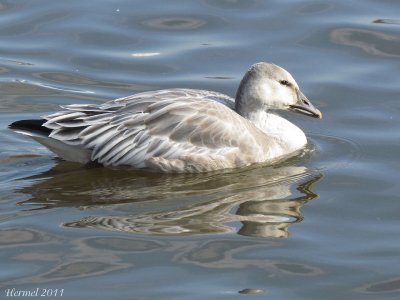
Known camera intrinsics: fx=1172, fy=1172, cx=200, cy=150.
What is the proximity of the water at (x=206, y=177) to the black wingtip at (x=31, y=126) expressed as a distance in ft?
1.44

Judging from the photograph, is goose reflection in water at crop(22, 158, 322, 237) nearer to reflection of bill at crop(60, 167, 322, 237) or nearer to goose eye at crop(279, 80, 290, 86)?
reflection of bill at crop(60, 167, 322, 237)

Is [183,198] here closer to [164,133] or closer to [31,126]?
[164,133]

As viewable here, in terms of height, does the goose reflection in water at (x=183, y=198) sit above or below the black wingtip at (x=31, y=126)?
below

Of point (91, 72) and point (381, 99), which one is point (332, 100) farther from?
point (91, 72)

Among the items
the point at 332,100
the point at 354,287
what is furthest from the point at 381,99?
the point at 354,287

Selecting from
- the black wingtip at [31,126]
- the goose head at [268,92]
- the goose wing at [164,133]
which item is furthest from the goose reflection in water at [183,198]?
the goose head at [268,92]

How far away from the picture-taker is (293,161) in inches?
472

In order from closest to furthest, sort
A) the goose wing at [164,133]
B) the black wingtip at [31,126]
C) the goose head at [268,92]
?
the black wingtip at [31,126] → the goose wing at [164,133] → the goose head at [268,92]

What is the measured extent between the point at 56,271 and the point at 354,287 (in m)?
2.31

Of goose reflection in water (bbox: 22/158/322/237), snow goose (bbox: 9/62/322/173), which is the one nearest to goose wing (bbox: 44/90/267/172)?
snow goose (bbox: 9/62/322/173)

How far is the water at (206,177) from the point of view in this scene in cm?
912

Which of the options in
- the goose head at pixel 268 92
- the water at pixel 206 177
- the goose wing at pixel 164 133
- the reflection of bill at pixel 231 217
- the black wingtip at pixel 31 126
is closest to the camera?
the water at pixel 206 177

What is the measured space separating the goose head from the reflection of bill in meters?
1.28

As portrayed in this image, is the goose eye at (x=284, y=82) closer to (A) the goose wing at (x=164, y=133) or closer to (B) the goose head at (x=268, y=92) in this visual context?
(B) the goose head at (x=268, y=92)
